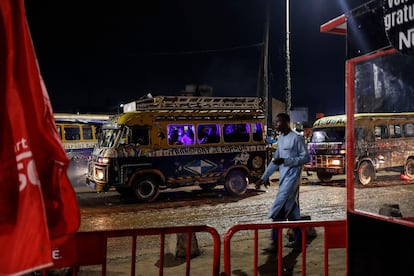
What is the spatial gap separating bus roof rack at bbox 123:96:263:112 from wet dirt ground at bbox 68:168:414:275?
2764 mm

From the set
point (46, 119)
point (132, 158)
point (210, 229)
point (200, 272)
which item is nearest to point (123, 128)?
point (132, 158)

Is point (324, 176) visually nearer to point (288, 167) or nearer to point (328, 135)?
point (328, 135)

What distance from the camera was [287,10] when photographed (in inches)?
779

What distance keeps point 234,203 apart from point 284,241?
481 cm

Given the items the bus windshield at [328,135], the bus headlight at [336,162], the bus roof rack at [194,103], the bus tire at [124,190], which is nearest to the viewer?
the bus tire at [124,190]

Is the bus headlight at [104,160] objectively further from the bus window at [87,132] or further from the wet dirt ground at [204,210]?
the bus window at [87,132]

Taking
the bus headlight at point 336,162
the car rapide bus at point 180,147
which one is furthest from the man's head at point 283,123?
the bus headlight at point 336,162

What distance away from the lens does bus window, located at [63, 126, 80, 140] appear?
17.0m

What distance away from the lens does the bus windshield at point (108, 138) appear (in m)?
11.9

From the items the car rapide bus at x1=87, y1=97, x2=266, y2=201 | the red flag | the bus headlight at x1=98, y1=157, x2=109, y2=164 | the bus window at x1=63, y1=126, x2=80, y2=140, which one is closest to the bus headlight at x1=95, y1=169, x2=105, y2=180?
the car rapide bus at x1=87, y1=97, x2=266, y2=201

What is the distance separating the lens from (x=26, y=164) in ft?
5.54

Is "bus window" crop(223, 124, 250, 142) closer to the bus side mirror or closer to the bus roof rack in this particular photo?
the bus roof rack

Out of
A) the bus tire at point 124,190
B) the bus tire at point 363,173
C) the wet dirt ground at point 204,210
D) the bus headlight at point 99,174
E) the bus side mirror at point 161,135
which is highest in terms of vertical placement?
the bus side mirror at point 161,135

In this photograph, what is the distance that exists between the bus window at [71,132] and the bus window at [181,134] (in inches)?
255
